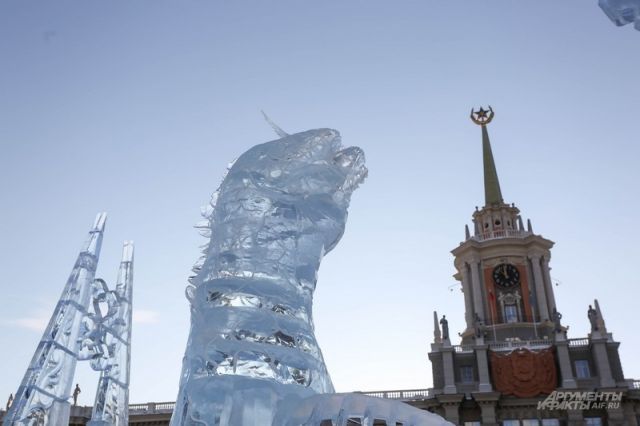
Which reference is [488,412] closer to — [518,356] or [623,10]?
[518,356]

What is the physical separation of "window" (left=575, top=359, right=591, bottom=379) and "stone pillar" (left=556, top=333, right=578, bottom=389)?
0.53m

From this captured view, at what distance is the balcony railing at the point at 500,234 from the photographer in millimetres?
45062

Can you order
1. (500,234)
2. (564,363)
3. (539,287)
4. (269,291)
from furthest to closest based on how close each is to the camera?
(500,234)
(539,287)
(564,363)
(269,291)

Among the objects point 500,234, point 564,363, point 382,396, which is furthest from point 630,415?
point 500,234

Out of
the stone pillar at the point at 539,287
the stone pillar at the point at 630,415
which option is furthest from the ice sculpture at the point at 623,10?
the stone pillar at the point at 539,287

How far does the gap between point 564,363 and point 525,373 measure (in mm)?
2334

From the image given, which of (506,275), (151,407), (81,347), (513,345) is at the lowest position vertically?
(81,347)

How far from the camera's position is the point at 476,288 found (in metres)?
43.5

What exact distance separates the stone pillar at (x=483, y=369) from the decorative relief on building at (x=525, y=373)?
369mm

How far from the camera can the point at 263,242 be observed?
7414 mm

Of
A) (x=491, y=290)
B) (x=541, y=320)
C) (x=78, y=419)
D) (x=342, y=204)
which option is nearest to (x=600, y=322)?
(x=541, y=320)

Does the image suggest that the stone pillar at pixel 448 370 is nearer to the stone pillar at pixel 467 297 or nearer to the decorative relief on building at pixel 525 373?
the decorative relief on building at pixel 525 373

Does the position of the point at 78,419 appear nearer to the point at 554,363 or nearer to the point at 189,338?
the point at 554,363

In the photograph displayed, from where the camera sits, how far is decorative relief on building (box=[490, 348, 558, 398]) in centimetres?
3512
